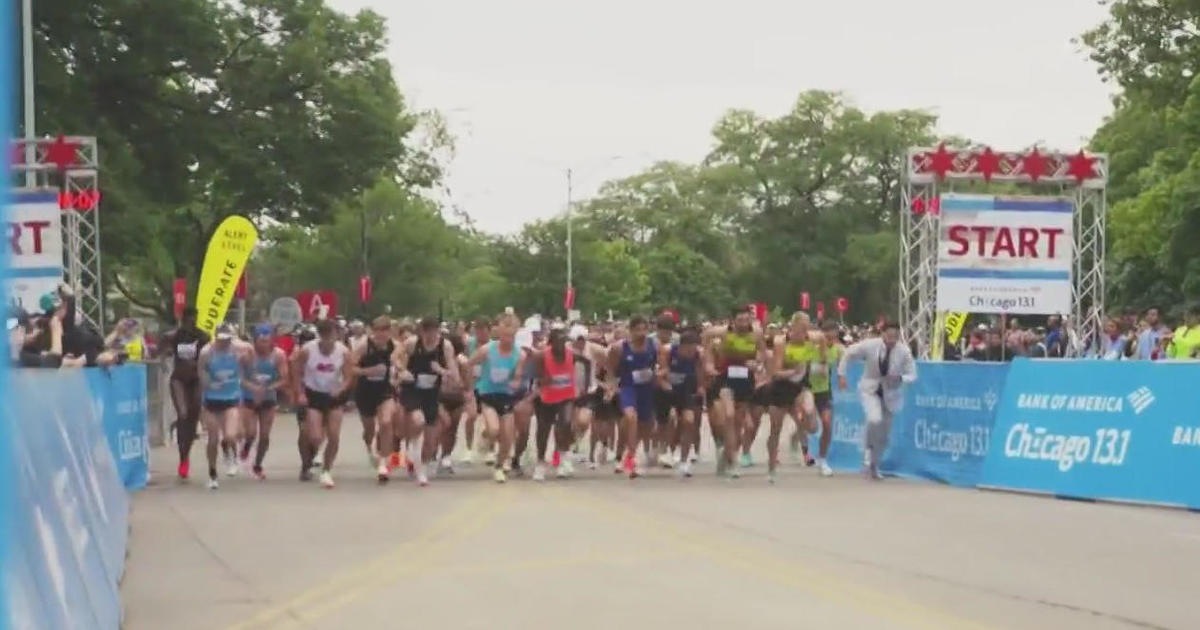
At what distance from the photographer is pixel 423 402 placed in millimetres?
20000

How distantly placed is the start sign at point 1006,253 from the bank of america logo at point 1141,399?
27.7 feet

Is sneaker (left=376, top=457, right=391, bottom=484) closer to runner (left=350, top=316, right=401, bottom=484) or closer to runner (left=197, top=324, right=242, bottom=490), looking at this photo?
runner (left=350, top=316, right=401, bottom=484)

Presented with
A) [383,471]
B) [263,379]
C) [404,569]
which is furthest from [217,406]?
[404,569]

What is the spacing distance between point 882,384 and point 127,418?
26.2 feet

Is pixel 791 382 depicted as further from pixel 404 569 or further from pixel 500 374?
pixel 404 569

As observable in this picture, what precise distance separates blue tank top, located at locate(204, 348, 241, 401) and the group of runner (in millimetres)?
14

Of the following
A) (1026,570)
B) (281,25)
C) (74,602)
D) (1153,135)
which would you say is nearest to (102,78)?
(281,25)

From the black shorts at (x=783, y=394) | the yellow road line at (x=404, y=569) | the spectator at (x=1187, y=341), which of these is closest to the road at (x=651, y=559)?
the yellow road line at (x=404, y=569)

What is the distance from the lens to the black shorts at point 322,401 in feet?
64.6

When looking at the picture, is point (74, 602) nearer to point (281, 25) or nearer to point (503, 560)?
point (503, 560)

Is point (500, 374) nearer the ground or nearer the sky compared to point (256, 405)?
nearer the sky

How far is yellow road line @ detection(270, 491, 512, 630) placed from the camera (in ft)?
33.2

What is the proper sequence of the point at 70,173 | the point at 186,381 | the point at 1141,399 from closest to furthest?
the point at 1141,399 → the point at 186,381 → the point at 70,173

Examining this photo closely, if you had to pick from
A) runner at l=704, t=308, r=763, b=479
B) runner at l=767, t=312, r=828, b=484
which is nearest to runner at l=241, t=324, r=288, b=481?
runner at l=704, t=308, r=763, b=479
